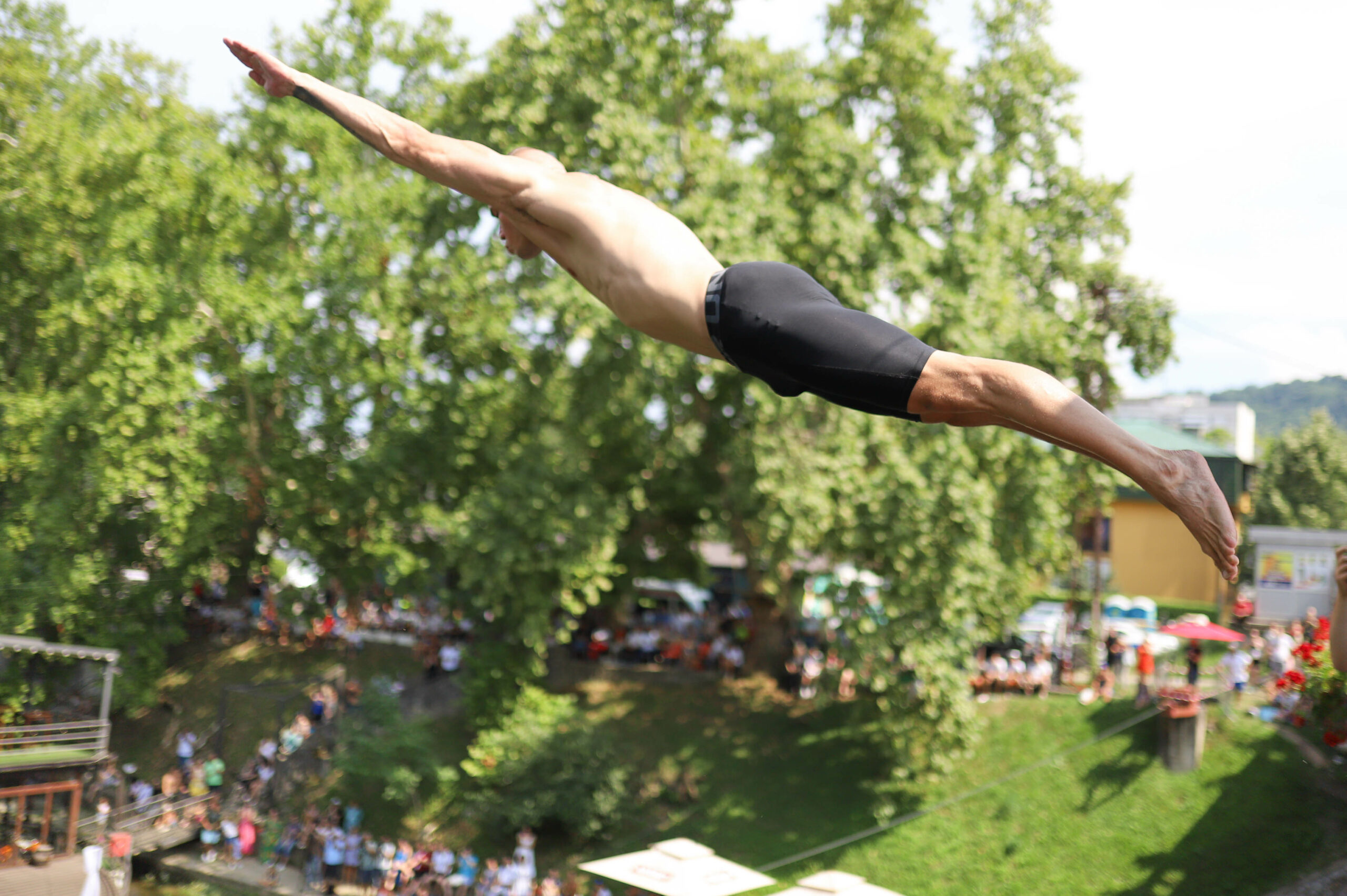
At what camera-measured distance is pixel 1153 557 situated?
3588cm

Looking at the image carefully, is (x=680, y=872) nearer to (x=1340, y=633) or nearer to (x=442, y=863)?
(x=442, y=863)

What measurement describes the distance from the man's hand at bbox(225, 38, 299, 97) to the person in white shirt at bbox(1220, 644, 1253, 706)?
1743 cm

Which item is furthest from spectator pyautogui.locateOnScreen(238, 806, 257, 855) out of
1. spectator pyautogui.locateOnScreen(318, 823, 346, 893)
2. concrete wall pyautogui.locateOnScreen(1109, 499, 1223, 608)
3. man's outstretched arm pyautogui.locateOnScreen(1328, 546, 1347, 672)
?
concrete wall pyautogui.locateOnScreen(1109, 499, 1223, 608)

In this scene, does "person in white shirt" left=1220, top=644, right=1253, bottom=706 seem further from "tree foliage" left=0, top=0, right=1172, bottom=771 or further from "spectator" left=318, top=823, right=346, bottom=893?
"spectator" left=318, top=823, right=346, bottom=893

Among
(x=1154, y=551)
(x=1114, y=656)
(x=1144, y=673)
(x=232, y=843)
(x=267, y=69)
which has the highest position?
(x=267, y=69)

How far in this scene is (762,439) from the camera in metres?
17.3

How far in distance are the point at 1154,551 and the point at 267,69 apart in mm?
37376

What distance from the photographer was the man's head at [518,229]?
118 inches

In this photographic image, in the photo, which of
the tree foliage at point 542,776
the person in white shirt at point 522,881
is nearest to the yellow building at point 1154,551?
the tree foliage at point 542,776

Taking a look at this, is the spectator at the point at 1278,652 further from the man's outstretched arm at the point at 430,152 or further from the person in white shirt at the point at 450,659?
the man's outstretched arm at the point at 430,152

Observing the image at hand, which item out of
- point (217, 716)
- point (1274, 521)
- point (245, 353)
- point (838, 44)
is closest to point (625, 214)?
point (838, 44)

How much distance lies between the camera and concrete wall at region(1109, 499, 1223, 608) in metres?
35.3

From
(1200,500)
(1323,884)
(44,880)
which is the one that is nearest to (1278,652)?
(1323,884)

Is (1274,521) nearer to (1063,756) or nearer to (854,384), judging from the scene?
(1063,756)
